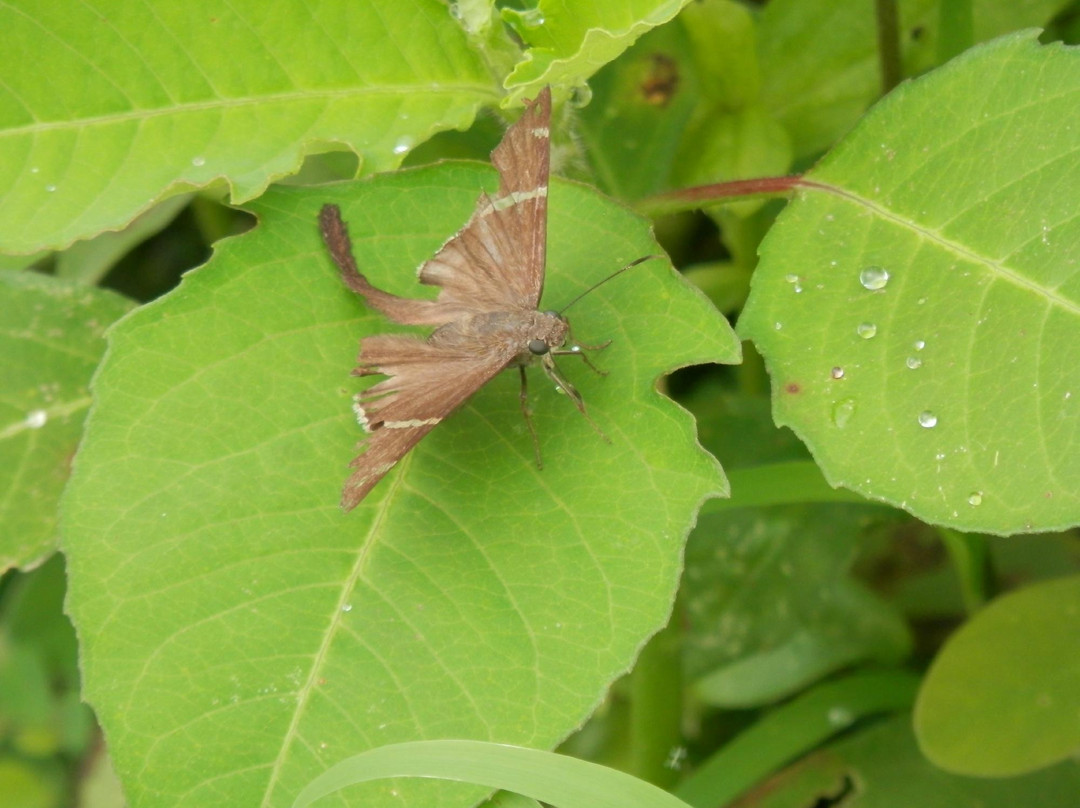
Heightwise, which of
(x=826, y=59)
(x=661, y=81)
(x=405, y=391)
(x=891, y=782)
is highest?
(x=405, y=391)

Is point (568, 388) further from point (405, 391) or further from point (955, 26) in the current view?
point (955, 26)

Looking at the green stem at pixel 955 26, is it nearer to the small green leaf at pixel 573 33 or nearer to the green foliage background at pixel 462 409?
the green foliage background at pixel 462 409

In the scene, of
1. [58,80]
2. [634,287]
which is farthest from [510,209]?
[58,80]

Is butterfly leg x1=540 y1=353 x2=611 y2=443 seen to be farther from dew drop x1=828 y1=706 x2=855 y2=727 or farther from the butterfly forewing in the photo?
dew drop x1=828 y1=706 x2=855 y2=727

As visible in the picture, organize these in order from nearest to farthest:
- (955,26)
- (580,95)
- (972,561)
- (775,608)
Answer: (580,95) < (955,26) < (972,561) < (775,608)

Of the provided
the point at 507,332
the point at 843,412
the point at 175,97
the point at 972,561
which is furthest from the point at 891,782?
the point at 175,97

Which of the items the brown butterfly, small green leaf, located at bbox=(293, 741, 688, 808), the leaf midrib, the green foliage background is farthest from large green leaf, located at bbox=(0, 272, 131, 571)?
the leaf midrib

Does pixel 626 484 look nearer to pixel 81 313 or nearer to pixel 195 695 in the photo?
pixel 195 695
